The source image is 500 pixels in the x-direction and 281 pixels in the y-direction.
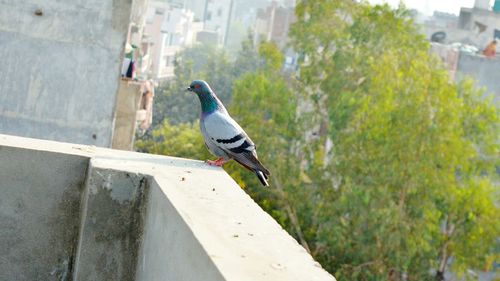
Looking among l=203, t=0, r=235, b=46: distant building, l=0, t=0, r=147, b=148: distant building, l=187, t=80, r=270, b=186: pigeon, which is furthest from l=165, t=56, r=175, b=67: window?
l=187, t=80, r=270, b=186: pigeon

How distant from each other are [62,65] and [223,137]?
18.1 feet

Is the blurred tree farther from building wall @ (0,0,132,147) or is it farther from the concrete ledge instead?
the concrete ledge

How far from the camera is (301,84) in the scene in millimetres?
24812

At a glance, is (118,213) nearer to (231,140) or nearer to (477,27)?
(231,140)

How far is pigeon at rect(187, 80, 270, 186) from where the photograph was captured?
707cm

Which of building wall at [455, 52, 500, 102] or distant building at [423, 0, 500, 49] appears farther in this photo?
distant building at [423, 0, 500, 49]

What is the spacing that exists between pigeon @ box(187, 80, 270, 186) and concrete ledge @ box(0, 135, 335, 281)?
172 centimetres

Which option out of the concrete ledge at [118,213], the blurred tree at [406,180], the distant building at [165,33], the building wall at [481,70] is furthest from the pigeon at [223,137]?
the distant building at [165,33]

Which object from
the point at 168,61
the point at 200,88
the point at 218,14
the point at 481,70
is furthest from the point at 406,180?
the point at 218,14

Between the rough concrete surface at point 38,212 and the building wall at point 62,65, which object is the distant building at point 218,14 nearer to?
the building wall at point 62,65

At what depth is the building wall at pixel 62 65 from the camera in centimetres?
1209

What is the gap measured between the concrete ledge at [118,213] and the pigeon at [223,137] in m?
1.72

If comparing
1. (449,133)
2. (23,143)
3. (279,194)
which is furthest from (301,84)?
(23,143)

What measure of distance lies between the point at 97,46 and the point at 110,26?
10.8 inches
